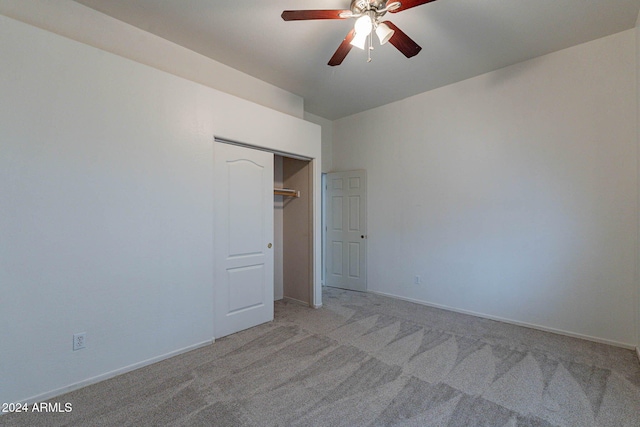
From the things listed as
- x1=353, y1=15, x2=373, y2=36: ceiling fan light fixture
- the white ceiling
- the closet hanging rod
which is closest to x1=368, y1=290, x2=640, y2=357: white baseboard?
the closet hanging rod

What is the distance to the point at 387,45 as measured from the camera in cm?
291

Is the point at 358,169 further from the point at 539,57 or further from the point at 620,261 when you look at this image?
the point at 620,261

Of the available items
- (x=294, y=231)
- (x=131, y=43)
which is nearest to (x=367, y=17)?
(x=131, y=43)

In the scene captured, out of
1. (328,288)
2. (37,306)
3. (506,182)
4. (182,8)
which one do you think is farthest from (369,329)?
(182,8)

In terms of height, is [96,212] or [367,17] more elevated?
[367,17]

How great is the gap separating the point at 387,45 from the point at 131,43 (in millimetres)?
2500

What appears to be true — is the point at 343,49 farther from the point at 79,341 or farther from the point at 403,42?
the point at 79,341

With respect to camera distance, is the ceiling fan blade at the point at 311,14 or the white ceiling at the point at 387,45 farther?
the white ceiling at the point at 387,45

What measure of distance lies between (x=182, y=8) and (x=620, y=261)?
15.5ft

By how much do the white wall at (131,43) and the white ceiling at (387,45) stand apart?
8cm

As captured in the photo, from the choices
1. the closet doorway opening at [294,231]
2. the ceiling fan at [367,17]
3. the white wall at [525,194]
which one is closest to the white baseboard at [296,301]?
the closet doorway opening at [294,231]

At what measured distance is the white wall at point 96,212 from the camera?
1.87 meters

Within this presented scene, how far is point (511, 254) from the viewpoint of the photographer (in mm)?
3357

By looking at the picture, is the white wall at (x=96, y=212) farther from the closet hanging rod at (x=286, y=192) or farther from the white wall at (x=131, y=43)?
the closet hanging rod at (x=286, y=192)
